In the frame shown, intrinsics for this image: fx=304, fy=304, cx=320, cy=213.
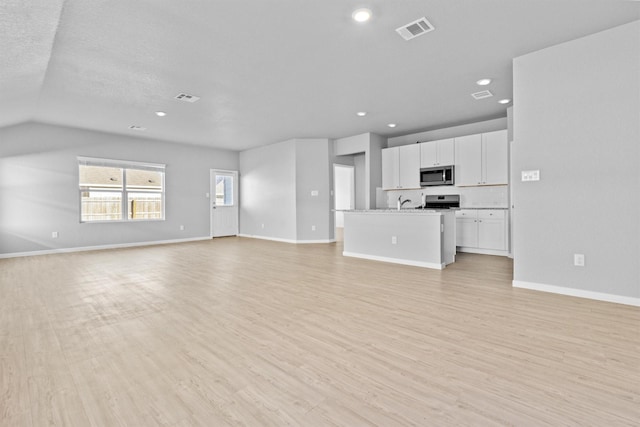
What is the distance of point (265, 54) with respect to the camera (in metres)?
3.47

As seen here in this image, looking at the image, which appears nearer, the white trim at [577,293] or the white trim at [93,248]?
the white trim at [577,293]

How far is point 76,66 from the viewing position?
3.66 m

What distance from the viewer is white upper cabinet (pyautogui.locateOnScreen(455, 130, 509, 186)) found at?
5816 millimetres

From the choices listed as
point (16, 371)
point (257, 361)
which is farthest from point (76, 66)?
point (257, 361)

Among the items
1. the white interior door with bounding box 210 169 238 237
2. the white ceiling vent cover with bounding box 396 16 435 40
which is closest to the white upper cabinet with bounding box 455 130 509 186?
the white ceiling vent cover with bounding box 396 16 435 40

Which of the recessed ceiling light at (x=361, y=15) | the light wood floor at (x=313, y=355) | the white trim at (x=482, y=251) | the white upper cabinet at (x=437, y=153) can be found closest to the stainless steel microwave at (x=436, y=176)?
the white upper cabinet at (x=437, y=153)

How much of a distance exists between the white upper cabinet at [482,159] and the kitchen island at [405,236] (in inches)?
61.8

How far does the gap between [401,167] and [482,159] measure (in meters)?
1.75

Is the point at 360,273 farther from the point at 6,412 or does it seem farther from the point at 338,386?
the point at 6,412

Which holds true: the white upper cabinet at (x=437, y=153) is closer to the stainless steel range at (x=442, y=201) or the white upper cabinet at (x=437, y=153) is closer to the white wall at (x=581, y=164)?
the stainless steel range at (x=442, y=201)

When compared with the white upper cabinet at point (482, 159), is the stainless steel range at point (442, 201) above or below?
below

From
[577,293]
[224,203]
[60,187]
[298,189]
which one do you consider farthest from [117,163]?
[577,293]

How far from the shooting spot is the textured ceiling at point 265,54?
2.66m

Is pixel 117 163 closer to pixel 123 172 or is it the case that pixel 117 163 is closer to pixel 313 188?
pixel 123 172
